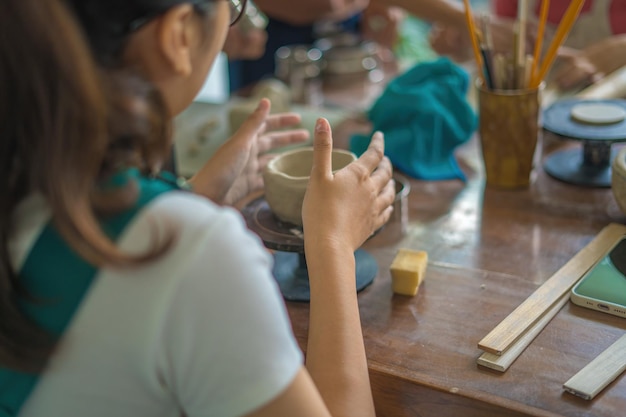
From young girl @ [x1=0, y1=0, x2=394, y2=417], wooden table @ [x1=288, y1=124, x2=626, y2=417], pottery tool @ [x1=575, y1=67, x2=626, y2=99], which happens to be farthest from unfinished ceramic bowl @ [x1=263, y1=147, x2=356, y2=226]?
pottery tool @ [x1=575, y1=67, x2=626, y2=99]

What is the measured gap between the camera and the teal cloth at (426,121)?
4.27 feet

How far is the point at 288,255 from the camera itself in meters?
1.05

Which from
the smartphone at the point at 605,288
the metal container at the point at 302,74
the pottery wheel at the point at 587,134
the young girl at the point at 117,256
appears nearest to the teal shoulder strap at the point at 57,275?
the young girl at the point at 117,256

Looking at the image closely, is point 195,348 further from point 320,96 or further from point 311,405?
point 320,96

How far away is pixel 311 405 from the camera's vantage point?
62 cm

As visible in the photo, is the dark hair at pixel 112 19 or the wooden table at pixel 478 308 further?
the wooden table at pixel 478 308

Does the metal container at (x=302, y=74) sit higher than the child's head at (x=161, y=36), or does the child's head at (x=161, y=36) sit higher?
the child's head at (x=161, y=36)

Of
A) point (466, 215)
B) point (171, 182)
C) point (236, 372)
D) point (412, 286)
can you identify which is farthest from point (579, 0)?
point (236, 372)

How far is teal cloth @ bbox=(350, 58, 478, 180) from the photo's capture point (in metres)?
1.30

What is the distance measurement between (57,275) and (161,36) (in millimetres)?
216

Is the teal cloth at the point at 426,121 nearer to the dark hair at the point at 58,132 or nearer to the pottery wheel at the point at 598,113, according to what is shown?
the pottery wheel at the point at 598,113

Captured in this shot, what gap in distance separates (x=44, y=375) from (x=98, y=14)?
0.30 metres

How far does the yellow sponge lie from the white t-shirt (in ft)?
1.18

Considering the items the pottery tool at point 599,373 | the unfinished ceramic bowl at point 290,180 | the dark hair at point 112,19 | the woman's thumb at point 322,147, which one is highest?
the dark hair at point 112,19
